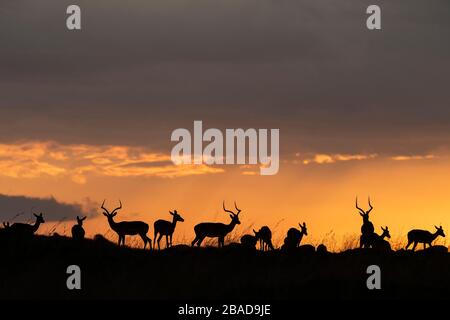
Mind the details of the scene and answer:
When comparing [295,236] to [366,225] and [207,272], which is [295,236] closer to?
[366,225]

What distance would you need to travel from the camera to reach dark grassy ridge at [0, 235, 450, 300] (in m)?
22.0

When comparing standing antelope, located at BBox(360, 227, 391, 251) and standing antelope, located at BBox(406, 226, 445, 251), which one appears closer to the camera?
standing antelope, located at BBox(360, 227, 391, 251)

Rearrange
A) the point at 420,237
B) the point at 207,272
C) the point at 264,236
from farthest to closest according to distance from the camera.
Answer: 1. the point at 420,237
2. the point at 264,236
3. the point at 207,272

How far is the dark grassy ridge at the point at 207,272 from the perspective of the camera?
21969mm

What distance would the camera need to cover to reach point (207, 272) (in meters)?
24.7

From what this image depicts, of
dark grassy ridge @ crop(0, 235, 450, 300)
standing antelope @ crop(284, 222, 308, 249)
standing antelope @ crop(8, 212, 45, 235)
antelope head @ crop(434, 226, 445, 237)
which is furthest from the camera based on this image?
antelope head @ crop(434, 226, 445, 237)

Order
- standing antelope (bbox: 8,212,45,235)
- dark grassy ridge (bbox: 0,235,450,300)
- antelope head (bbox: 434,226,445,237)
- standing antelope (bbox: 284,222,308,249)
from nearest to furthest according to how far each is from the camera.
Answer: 1. dark grassy ridge (bbox: 0,235,450,300)
2. standing antelope (bbox: 8,212,45,235)
3. standing antelope (bbox: 284,222,308,249)
4. antelope head (bbox: 434,226,445,237)

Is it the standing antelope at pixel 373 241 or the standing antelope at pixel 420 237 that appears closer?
the standing antelope at pixel 373 241

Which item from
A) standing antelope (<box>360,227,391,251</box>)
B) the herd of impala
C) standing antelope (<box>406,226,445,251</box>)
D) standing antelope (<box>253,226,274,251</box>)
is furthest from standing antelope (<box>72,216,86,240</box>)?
standing antelope (<box>406,226,445,251</box>)

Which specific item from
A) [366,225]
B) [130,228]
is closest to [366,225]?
[366,225]

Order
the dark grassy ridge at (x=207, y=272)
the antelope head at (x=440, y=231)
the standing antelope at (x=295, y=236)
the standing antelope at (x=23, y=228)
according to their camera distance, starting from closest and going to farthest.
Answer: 1. the dark grassy ridge at (x=207, y=272)
2. the standing antelope at (x=23, y=228)
3. the standing antelope at (x=295, y=236)
4. the antelope head at (x=440, y=231)

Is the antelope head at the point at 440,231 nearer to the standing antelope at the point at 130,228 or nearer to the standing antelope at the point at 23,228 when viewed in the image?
the standing antelope at the point at 130,228

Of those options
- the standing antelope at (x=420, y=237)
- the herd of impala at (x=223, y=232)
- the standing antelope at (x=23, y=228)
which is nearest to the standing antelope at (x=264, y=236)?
the herd of impala at (x=223, y=232)

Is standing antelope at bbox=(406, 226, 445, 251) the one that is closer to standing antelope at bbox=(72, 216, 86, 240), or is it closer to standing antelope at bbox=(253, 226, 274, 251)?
standing antelope at bbox=(253, 226, 274, 251)
